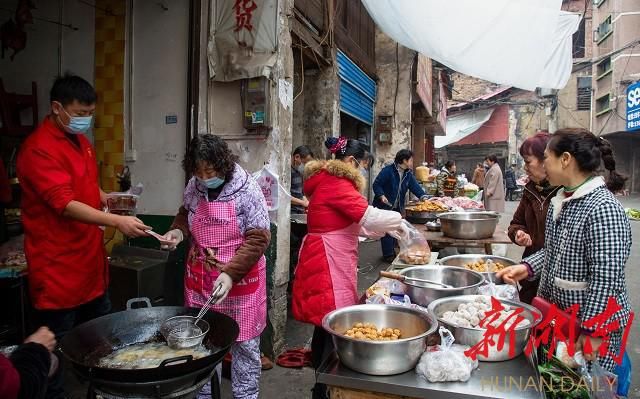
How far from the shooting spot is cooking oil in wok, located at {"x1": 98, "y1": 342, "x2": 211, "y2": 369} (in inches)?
74.8

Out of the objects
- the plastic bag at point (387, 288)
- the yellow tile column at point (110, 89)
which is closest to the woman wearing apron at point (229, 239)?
the plastic bag at point (387, 288)

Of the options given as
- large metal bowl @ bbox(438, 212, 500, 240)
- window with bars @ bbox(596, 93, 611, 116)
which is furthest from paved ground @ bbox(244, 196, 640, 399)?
window with bars @ bbox(596, 93, 611, 116)

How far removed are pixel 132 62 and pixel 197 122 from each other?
97cm

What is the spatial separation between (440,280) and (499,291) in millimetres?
411

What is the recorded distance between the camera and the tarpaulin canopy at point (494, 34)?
191 inches

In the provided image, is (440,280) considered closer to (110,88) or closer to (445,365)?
(445,365)

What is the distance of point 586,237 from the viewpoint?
78.4 inches

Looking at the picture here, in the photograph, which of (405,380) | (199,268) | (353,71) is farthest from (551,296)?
(353,71)

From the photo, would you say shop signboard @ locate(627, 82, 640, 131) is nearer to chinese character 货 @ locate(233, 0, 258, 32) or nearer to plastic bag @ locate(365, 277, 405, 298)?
chinese character 货 @ locate(233, 0, 258, 32)

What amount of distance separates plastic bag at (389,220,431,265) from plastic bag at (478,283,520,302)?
686 mm

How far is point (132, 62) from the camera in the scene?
14.0 ft

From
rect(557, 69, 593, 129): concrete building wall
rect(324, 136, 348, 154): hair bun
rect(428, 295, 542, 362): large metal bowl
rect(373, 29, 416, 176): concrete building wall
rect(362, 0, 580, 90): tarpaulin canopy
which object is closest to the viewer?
rect(428, 295, 542, 362): large metal bowl

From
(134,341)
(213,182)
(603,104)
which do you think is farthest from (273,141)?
(603,104)

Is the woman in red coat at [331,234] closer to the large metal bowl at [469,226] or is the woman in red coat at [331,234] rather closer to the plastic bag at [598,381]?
the plastic bag at [598,381]
